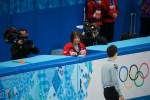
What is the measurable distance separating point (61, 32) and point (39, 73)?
16.9ft

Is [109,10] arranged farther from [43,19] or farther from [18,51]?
[18,51]

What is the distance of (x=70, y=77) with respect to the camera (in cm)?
1138

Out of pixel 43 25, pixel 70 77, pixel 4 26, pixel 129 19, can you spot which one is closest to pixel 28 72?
pixel 70 77

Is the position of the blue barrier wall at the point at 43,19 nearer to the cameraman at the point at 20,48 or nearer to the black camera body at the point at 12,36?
the black camera body at the point at 12,36

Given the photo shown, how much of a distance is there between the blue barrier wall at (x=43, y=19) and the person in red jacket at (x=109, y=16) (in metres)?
0.85

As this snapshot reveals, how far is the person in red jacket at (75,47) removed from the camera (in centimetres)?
1206

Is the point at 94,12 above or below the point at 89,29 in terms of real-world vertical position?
above

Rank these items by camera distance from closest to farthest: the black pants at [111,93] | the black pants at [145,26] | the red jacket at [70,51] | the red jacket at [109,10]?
the black pants at [111,93] < the red jacket at [70,51] < the red jacket at [109,10] < the black pants at [145,26]

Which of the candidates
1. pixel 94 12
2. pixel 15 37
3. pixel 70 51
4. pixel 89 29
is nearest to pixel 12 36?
pixel 15 37

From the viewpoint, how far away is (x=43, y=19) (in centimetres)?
1555

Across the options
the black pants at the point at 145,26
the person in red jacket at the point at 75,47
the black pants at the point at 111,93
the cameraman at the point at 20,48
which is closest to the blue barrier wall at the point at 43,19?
the black pants at the point at 145,26

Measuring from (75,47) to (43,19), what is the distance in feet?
11.4

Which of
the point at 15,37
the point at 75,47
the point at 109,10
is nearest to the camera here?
the point at 75,47

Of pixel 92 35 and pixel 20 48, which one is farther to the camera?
pixel 92 35
